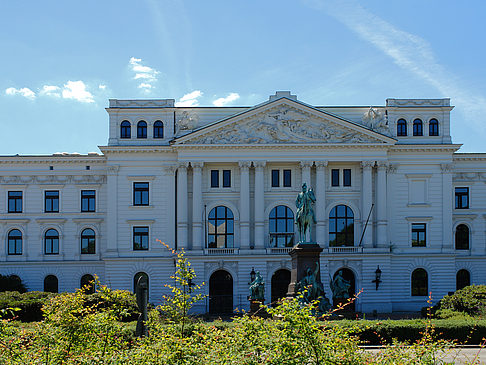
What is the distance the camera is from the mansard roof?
59.3 metres

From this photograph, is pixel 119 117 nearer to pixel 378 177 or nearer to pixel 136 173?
pixel 136 173

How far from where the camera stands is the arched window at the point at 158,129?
62.0 metres

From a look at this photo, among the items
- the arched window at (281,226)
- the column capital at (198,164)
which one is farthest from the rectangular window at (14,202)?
the arched window at (281,226)

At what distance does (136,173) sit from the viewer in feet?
200

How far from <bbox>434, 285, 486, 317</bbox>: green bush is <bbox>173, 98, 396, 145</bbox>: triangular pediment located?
1827 centimetres

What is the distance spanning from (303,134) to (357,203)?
8241 millimetres

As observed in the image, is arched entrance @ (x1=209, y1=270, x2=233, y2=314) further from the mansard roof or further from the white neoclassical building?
the mansard roof

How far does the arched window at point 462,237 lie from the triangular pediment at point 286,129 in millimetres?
12320

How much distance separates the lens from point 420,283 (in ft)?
199

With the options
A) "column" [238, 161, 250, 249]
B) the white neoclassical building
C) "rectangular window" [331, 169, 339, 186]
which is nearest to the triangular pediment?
the white neoclassical building

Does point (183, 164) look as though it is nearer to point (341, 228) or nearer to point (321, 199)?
point (321, 199)

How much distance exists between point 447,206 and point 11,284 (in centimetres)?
4148

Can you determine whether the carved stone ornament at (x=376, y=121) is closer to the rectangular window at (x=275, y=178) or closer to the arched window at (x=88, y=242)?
the rectangular window at (x=275, y=178)

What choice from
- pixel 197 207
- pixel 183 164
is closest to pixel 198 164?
pixel 183 164
